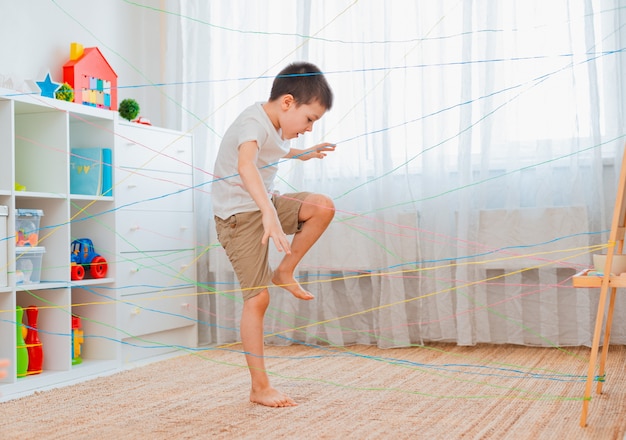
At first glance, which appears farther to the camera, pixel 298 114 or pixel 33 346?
pixel 33 346

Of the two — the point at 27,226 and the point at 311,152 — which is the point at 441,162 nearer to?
the point at 311,152

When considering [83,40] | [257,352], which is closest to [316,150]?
[257,352]

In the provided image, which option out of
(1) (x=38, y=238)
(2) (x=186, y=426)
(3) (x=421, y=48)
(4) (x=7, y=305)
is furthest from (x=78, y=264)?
(3) (x=421, y=48)

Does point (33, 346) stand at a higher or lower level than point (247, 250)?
lower

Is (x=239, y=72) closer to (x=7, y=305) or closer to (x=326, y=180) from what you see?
(x=326, y=180)

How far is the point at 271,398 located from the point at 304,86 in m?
0.84

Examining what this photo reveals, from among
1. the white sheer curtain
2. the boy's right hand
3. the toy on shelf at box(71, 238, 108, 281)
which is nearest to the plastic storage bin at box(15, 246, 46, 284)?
the toy on shelf at box(71, 238, 108, 281)

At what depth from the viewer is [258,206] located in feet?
6.50

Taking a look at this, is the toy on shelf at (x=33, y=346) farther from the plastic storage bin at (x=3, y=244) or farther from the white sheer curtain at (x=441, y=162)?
the white sheer curtain at (x=441, y=162)

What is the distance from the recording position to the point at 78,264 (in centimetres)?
268

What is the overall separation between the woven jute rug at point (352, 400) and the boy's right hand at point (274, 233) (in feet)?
1.38

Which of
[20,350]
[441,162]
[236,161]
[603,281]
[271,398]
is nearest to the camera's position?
[603,281]

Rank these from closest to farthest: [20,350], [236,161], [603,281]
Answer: [603,281] < [236,161] < [20,350]

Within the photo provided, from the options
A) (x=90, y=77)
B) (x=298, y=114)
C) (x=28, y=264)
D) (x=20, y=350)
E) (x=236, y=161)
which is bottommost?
(x=20, y=350)
